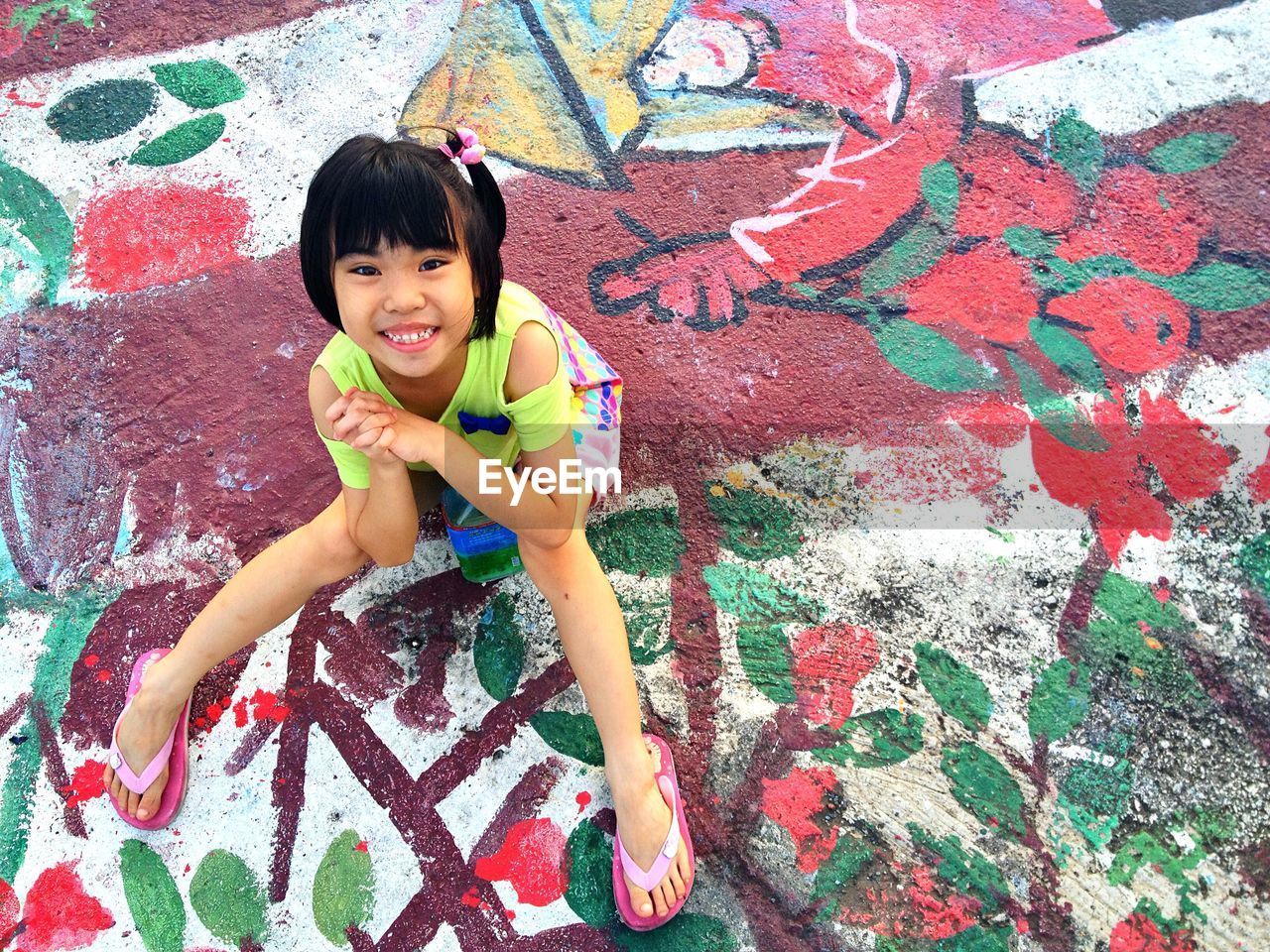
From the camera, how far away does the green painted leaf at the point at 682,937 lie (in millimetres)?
1395

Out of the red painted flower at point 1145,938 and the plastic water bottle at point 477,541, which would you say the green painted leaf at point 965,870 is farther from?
the plastic water bottle at point 477,541

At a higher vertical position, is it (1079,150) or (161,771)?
(1079,150)

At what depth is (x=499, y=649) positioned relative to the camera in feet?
5.40

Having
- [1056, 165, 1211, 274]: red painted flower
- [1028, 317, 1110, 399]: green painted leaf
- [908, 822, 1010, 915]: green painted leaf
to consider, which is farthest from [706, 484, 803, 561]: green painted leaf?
[1056, 165, 1211, 274]: red painted flower

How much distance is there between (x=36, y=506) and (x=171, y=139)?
1011 millimetres

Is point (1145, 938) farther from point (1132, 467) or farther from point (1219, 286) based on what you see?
point (1219, 286)

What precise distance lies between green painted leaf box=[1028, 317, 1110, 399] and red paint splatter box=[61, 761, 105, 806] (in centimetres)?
198

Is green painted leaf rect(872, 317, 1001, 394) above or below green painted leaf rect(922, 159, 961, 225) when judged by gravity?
below

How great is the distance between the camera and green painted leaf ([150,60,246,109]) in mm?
2307

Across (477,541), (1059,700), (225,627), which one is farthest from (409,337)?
(1059,700)

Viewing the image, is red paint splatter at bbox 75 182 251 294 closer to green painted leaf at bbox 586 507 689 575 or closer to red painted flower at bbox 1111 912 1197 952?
green painted leaf at bbox 586 507 689 575

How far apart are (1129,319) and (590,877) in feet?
5.01

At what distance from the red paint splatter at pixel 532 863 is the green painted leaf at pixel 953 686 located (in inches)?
27.1

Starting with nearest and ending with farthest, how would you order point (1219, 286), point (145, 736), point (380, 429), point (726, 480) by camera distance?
point (380, 429) → point (145, 736) → point (726, 480) → point (1219, 286)
